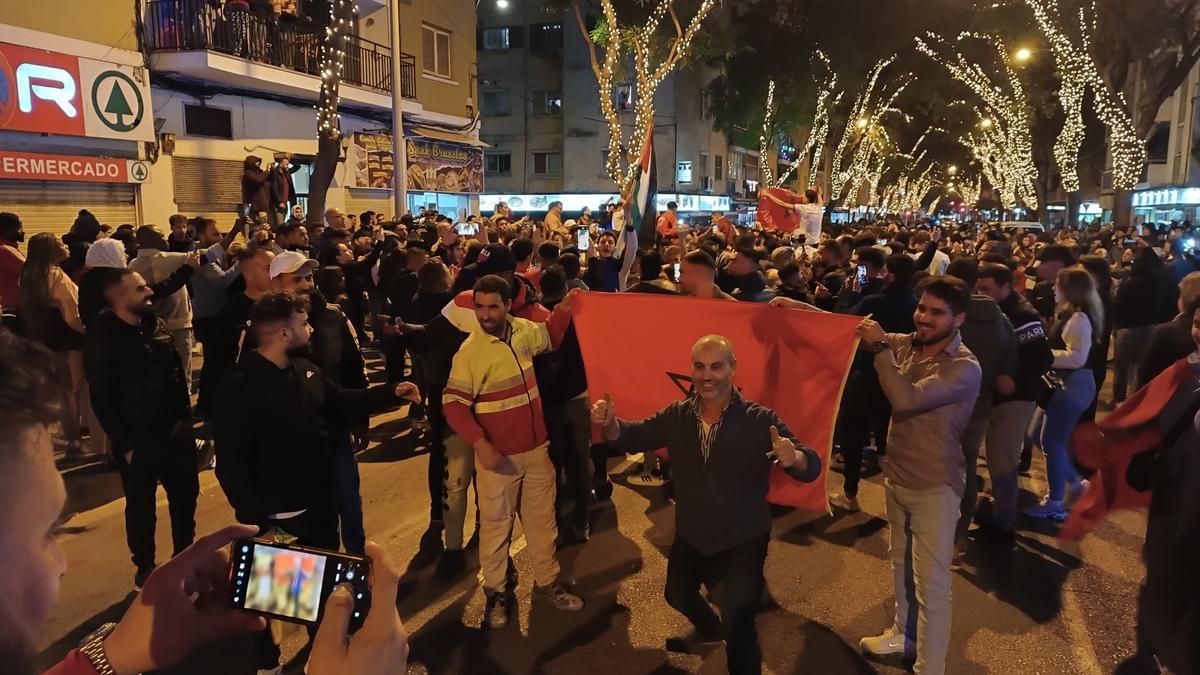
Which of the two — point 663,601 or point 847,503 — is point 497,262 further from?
point 847,503

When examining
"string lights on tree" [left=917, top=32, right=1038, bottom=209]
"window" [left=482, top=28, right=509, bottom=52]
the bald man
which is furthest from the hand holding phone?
"window" [left=482, top=28, right=509, bottom=52]

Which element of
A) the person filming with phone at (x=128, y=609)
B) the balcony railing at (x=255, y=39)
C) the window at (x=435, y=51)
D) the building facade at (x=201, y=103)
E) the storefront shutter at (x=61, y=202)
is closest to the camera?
the person filming with phone at (x=128, y=609)

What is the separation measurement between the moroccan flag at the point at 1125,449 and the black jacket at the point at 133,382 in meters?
4.95

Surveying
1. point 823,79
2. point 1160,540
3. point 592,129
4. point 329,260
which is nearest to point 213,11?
point 329,260

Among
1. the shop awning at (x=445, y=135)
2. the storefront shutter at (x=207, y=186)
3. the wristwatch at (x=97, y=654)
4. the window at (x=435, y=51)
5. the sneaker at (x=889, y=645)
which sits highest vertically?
the window at (x=435, y=51)

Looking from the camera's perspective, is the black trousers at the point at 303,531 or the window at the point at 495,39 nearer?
the black trousers at the point at 303,531

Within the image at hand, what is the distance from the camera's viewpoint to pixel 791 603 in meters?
4.89

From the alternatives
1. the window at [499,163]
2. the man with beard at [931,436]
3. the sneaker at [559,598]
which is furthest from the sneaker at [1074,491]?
the window at [499,163]

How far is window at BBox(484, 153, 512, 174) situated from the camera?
1670 inches

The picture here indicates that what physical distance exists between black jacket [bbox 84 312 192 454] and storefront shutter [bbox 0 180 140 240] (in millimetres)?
10733

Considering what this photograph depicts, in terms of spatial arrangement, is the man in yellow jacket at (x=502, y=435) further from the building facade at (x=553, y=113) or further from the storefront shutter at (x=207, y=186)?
the building facade at (x=553, y=113)

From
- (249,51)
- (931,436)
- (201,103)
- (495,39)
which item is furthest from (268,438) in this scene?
(495,39)

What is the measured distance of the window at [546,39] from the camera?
41.4 meters

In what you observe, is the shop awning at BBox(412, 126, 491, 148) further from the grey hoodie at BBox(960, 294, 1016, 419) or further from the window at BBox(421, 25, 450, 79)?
the grey hoodie at BBox(960, 294, 1016, 419)
